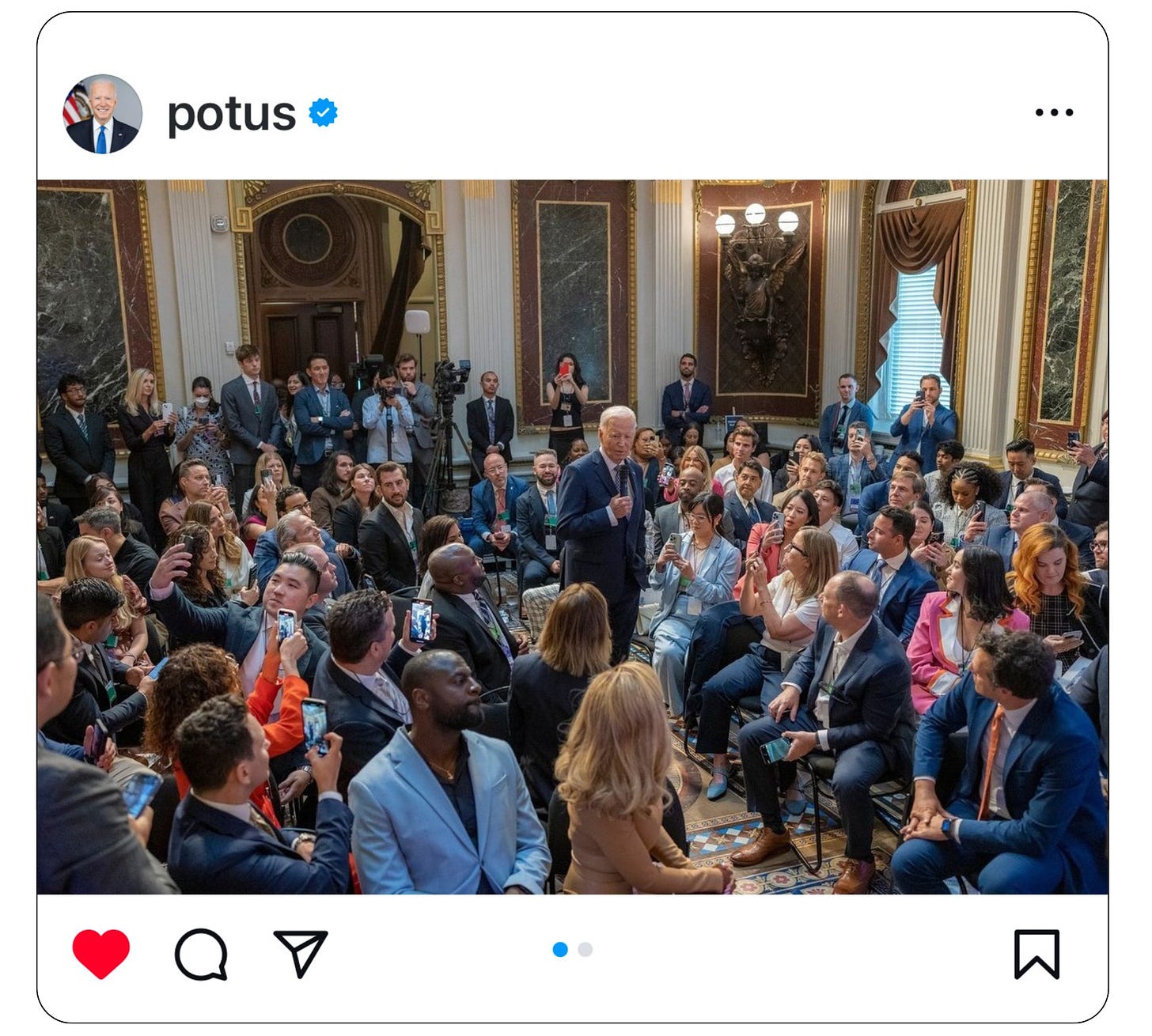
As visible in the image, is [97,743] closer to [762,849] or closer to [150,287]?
[762,849]

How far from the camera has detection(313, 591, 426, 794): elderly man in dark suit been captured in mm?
2834

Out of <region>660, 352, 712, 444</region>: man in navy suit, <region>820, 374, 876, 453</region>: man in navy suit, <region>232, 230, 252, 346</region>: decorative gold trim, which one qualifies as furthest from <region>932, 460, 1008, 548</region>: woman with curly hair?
<region>232, 230, 252, 346</region>: decorative gold trim

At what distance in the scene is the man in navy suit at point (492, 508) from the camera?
665cm

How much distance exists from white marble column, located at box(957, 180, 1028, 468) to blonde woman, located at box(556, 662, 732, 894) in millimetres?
6828

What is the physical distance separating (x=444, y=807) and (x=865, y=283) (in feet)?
29.8

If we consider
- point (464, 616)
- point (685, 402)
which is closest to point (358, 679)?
point (464, 616)

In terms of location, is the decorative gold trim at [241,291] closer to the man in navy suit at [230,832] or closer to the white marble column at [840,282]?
the white marble column at [840,282]

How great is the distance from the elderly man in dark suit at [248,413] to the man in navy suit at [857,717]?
586 centimetres

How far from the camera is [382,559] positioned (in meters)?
5.07

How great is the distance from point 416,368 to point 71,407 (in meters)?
3.14

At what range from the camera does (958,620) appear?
377cm
